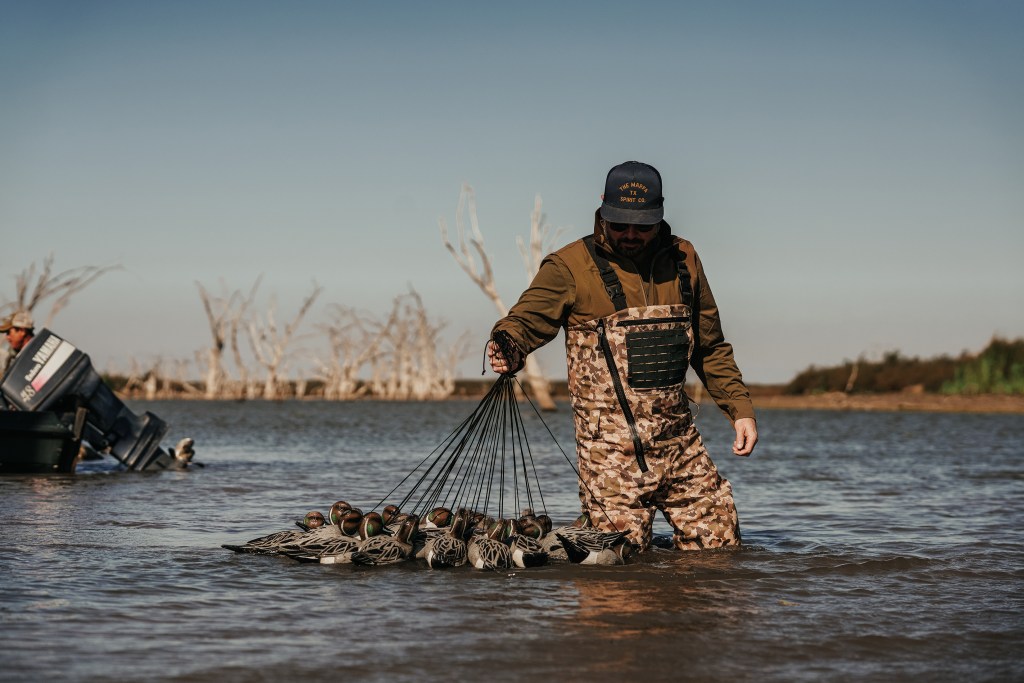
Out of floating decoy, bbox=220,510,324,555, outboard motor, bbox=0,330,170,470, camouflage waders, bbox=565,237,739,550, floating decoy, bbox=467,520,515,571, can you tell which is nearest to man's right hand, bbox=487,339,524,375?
camouflage waders, bbox=565,237,739,550

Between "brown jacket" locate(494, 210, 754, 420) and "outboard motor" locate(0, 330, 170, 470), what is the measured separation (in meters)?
7.85

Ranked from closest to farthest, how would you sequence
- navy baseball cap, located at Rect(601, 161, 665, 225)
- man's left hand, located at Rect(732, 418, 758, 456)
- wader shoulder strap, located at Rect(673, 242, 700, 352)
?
1. navy baseball cap, located at Rect(601, 161, 665, 225)
2. wader shoulder strap, located at Rect(673, 242, 700, 352)
3. man's left hand, located at Rect(732, 418, 758, 456)

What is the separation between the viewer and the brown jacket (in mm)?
6316

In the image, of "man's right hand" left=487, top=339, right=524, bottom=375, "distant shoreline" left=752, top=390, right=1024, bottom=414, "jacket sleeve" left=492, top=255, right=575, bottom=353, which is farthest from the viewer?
"distant shoreline" left=752, top=390, right=1024, bottom=414

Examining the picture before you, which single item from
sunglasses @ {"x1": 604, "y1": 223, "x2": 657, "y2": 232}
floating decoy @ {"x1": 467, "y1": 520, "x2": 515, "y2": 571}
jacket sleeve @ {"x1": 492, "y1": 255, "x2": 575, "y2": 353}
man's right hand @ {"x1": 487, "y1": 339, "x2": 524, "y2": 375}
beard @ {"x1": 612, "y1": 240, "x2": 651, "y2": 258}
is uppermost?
sunglasses @ {"x1": 604, "y1": 223, "x2": 657, "y2": 232}

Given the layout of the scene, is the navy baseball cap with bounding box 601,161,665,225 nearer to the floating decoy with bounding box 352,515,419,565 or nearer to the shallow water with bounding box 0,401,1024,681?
the shallow water with bounding box 0,401,1024,681

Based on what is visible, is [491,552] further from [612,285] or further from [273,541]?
[612,285]

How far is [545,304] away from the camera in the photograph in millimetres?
6336

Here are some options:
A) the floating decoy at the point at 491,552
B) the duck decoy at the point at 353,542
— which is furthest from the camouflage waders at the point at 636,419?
the duck decoy at the point at 353,542

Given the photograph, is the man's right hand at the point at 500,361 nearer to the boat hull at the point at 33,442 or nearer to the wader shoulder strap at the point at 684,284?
the wader shoulder strap at the point at 684,284

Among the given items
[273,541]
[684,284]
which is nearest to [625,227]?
[684,284]

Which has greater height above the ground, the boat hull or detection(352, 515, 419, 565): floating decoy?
the boat hull

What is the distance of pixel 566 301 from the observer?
6.38 metres

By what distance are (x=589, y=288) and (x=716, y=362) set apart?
3.22 feet
